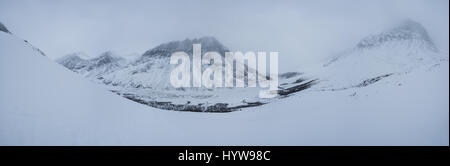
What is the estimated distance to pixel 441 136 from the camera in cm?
1360

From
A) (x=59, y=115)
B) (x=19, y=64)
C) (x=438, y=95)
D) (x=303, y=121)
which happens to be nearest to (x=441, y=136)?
(x=438, y=95)

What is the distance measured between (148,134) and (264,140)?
855 centimetres

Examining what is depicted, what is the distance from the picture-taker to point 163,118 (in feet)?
73.2

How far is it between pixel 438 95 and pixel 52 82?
83.0 feet

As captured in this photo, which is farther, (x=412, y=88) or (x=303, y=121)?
(x=303, y=121)

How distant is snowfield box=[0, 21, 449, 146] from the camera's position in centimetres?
1404

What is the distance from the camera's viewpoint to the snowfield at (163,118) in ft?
46.1

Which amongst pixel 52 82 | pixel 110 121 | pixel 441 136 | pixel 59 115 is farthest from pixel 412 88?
pixel 52 82

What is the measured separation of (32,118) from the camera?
1387 cm

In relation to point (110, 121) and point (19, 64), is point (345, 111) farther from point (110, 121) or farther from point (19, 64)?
Result: point (19, 64)

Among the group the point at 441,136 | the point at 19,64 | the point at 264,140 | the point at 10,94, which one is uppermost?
the point at 19,64
